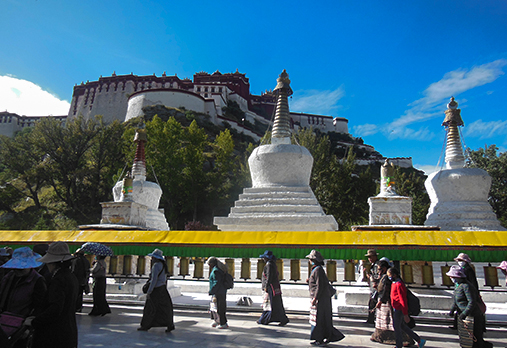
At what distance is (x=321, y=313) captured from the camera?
5.18 meters

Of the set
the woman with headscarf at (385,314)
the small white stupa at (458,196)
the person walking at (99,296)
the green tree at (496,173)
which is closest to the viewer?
the woman with headscarf at (385,314)

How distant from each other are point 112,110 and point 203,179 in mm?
31928

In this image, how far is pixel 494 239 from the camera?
22.5 feet

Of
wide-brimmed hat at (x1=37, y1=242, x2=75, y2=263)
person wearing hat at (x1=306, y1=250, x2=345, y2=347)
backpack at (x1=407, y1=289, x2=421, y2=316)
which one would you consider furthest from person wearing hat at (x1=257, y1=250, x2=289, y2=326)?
wide-brimmed hat at (x1=37, y1=242, x2=75, y2=263)

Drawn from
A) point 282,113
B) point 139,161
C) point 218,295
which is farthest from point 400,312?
point 139,161

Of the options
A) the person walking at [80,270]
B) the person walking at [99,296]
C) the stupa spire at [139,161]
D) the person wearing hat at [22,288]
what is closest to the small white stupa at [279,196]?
the person walking at [99,296]

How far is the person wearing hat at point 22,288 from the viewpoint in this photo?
3537 mm

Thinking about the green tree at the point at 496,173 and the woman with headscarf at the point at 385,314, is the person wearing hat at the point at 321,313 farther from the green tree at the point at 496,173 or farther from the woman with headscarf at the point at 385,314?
the green tree at the point at 496,173

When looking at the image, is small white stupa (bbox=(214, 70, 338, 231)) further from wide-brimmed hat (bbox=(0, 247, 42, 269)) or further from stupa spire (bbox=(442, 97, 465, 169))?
wide-brimmed hat (bbox=(0, 247, 42, 269))

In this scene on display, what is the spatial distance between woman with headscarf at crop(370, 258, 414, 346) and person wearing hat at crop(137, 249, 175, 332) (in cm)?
328

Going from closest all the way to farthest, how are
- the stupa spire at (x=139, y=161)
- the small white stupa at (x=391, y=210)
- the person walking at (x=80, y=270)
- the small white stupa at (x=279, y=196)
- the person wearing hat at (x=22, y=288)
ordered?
the person wearing hat at (x=22, y=288) < the person walking at (x=80, y=270) < the small white stupa at (x=279, y=196) < the small white stupa at (x=391, y=210) < the stupa spire at (x=139, y=161)

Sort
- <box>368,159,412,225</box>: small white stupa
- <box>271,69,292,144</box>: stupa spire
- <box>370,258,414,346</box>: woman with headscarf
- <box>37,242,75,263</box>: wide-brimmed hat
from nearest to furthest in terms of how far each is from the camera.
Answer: <box>37,242,75,263</box>: wide-brimmed hat
<box>370,258,414,346</box>: woman with headscarf
<box>368,159,412,225</box>: small white stupa
<box>271,69,292,144</box>: stupa spire

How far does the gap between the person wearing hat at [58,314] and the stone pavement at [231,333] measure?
140 cm

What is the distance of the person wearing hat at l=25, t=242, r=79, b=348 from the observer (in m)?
3.58
